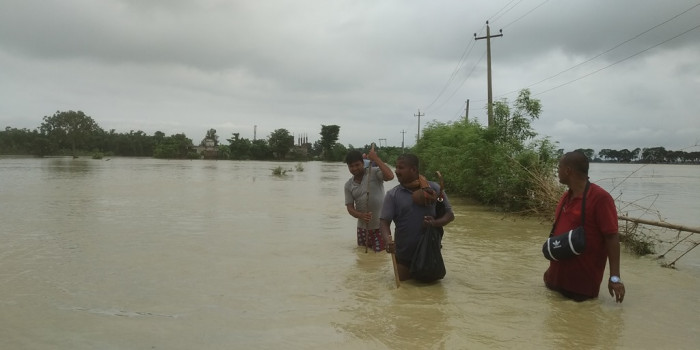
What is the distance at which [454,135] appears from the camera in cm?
2238

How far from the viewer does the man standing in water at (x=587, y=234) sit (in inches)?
174

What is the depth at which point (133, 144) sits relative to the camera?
10400cm

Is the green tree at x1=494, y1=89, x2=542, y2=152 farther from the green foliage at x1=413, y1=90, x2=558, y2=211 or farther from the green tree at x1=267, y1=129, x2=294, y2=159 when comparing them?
the green tree at x1=267, y1=129, x2=294, y2=159

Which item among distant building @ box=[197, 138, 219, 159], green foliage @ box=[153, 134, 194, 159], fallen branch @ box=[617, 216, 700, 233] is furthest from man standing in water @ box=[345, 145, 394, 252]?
distant building @ box=[197, 138, 219, 159]

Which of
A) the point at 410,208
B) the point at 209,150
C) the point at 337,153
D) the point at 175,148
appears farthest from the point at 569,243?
the point at 337,153

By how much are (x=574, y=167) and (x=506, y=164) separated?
1105 centimetres

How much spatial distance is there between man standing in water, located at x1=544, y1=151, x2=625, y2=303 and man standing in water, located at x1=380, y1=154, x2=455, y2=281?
1202 millimetres

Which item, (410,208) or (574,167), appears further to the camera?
(410,208)

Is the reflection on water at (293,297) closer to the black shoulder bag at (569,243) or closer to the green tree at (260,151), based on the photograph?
the black shoulder bag at (569,243)

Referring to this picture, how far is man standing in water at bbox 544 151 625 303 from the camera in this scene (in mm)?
4422

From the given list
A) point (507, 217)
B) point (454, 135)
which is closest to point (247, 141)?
point (454, 135)

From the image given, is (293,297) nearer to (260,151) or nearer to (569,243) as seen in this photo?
(569,243)

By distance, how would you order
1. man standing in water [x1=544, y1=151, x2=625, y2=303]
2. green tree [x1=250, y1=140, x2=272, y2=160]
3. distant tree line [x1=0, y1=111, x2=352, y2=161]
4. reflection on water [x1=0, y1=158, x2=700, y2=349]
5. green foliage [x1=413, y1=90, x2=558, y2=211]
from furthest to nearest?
1. green tree [x1=250, y1=140, x2=272, y2=160]
2. distant tree line [x1=0, y1=111, x2=352, y2=161]
3. green foliage [x1=413, y1=90, x2=558, y2=211]
4. man standing in water [x1=544, y1=151, x2=625, y2=303]
5. reflection on water [x1=0, y1=158, x2=700, y2=349]

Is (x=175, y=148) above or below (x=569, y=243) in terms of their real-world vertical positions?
above
